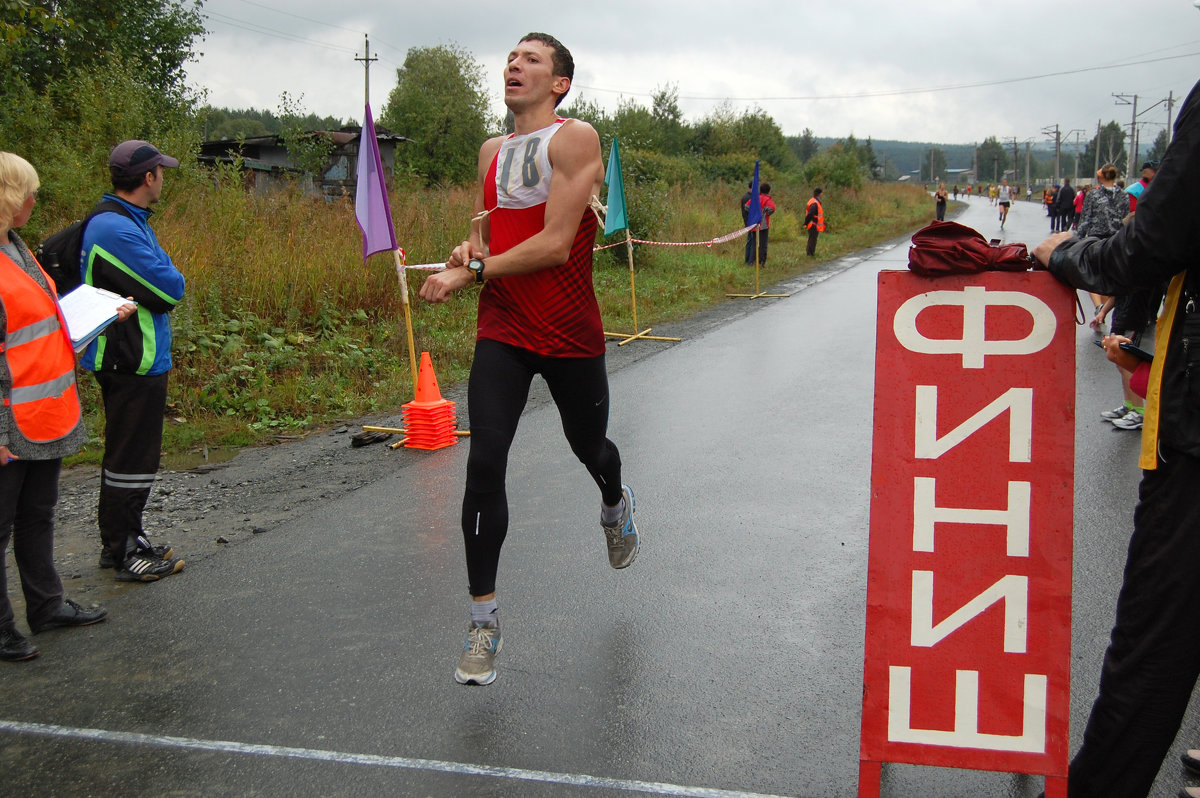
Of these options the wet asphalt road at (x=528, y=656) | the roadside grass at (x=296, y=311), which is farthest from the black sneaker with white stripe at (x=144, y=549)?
the roadside grass at (x=296, y=311)

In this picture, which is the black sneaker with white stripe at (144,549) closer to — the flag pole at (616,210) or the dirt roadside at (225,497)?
the dirt roadside at (225,497)

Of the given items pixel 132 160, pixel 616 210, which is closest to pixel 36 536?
pixel 132 160

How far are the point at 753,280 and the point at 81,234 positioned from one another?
1617 centimetres

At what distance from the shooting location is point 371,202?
7980 mm

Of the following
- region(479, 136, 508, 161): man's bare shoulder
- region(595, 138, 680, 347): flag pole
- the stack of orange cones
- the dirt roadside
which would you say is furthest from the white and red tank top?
region(595, 138, 680, 347): flag pole

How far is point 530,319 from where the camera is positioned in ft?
Result: 11.7

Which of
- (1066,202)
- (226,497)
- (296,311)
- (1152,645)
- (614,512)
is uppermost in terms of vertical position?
(1066,202)

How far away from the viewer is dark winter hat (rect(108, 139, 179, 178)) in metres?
4.50

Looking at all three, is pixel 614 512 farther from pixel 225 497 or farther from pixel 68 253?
pixel 225 497

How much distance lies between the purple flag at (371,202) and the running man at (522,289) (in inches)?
172

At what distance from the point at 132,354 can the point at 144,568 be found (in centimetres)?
102

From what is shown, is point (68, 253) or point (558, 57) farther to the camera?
point (68, 253)

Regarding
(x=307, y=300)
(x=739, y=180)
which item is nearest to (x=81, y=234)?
(x=307, y=300)

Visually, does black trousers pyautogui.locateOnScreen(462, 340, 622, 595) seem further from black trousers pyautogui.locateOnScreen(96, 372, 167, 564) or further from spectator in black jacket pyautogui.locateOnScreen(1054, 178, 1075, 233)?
spectator in black jacket pyautogui.locateOnScreen(1054, 178, 1075, 233)
